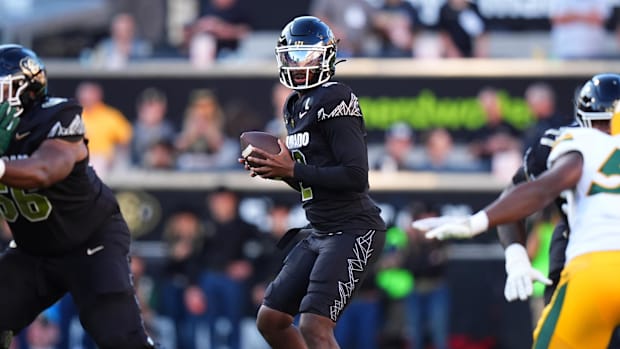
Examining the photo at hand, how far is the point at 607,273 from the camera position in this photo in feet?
19.6

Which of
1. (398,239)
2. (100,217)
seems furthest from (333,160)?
(398,239)

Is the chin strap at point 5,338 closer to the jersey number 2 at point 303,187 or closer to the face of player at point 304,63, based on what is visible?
the jersey number 2 at point 303,187

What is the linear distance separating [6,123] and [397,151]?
19.8 feet

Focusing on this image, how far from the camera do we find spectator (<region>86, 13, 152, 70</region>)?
13.2 m

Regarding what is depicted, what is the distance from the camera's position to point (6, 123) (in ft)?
23.0

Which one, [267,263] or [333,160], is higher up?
[333,160]

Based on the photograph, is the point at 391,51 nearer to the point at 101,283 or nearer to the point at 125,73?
the point at 125,73

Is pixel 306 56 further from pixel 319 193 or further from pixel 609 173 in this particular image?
pixel 609 173

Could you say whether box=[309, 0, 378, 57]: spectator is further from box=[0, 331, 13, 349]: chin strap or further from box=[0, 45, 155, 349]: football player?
box=[0, 331, 13, 349]: chin strap

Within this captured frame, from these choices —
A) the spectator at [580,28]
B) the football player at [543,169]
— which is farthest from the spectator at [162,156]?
the football player at [543,169]

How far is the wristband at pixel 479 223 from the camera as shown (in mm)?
5840

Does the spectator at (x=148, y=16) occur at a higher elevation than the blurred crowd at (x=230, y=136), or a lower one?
higher

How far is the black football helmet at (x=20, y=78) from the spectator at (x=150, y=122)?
19.1 ft

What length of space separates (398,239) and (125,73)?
3.13 m
